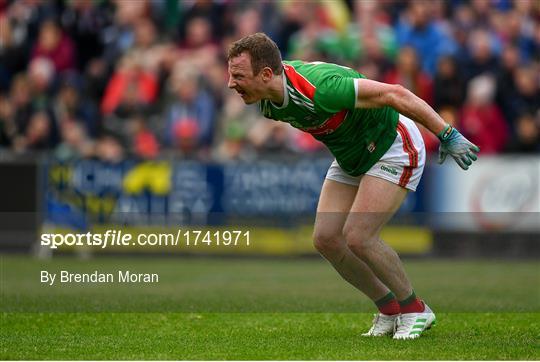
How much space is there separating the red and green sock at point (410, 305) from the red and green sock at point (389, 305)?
6.9 inches

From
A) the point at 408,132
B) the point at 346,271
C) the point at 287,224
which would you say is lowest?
the point at 287,224

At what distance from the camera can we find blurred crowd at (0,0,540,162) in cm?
1898

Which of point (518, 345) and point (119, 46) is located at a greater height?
point (119, 46)

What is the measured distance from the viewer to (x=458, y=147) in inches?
325

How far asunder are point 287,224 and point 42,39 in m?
6.13

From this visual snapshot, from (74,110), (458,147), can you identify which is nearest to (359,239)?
(458,147)

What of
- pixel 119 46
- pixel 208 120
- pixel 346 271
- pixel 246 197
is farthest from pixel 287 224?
pixel 346 271

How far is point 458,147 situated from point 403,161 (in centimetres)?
88

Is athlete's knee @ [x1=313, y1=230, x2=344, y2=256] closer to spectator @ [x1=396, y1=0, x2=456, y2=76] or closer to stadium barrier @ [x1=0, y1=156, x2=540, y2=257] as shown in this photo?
stadium barrier @ [x1=0, y1=156, x2=540, y2=257]

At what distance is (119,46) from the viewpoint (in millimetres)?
21250

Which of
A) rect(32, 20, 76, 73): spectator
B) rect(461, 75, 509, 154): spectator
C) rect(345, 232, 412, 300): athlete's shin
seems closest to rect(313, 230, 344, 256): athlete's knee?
rect(345, 232, 412, 300): athlete's shin

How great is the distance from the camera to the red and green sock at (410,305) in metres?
9.16

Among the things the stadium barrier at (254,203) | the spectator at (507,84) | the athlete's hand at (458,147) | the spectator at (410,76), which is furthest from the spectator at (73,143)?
the athlete's hand at (458,147)

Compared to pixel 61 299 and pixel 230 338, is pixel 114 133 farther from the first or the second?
pixel 230 338
